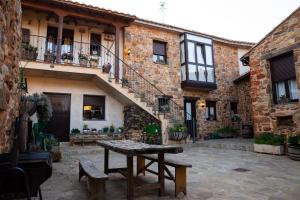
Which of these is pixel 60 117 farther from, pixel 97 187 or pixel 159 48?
pixel 97 187

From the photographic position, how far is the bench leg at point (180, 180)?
3.24 metres

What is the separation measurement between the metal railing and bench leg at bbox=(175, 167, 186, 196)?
6080 millimetres

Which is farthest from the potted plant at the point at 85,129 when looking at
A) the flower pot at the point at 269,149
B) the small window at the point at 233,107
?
the small window at the point at 233,107

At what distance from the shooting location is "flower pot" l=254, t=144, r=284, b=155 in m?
6.98

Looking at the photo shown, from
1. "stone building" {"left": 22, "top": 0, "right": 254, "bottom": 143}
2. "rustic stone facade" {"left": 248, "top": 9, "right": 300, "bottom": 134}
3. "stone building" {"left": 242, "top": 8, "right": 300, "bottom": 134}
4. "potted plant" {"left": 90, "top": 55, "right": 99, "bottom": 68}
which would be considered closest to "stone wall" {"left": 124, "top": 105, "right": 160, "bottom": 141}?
"stone building" {"left": 22, "top": 0, "right": 254, "bottom": 143}

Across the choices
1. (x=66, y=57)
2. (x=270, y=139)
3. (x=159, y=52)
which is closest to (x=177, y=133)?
(x=270, y=139)

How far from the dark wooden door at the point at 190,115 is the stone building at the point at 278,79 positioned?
3.77m

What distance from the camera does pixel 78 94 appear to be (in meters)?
9.52

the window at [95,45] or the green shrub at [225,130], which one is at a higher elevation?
the window at [95,45]

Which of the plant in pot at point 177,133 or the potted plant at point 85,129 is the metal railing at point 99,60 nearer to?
the plant in pot at point 177,133

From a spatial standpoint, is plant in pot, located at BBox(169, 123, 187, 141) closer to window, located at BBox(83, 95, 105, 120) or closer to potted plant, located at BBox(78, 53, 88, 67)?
window, located at BBox(83, 95, 105, 120)

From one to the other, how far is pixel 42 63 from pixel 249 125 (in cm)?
981

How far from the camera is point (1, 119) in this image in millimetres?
2688

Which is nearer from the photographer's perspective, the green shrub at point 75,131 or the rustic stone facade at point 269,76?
the rustic stone facade at point 269,76
